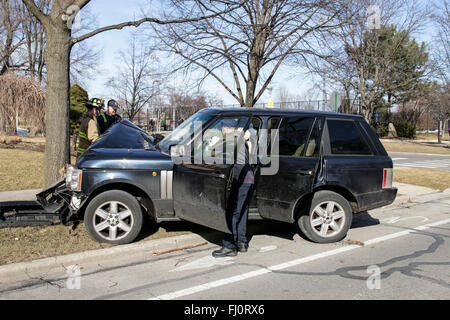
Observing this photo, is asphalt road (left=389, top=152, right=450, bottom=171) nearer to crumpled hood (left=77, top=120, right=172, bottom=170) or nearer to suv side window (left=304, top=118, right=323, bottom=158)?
suv side window (left=304, top=118, right=323, bottom=158)

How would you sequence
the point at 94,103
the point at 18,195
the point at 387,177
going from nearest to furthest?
the point at 387,177, the point at 94,103, the point at 18,195

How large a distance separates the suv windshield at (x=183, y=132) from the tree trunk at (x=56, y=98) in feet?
6.53

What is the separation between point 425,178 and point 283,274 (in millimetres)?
10618

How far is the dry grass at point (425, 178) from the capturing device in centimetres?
1198

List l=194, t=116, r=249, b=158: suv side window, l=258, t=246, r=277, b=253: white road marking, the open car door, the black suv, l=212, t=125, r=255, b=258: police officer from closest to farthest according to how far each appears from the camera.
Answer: the open car door → l=212, t=125, r=255, b=258: police officer → the black suv → l=194, t=116, r=249, b=158: suv side window → l=258, t=246, r=277, b=253: white road marking

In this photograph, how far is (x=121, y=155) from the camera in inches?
217

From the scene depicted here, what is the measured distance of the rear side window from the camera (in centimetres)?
614

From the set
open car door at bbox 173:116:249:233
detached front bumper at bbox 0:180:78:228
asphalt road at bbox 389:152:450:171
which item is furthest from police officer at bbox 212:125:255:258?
asphalt road at bbox 389:152:450:171

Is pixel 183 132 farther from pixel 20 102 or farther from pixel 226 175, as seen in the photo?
pixel 20 102

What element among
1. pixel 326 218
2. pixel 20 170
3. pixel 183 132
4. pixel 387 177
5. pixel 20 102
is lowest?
pixel 326 218

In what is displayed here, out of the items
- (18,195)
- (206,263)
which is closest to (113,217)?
(206,263)

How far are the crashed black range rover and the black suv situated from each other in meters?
0.01

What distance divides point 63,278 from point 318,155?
3.80 meters

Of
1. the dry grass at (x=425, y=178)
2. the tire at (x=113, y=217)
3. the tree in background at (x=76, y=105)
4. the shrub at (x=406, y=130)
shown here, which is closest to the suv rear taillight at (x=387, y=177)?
the tire at (x=113, y=217)
